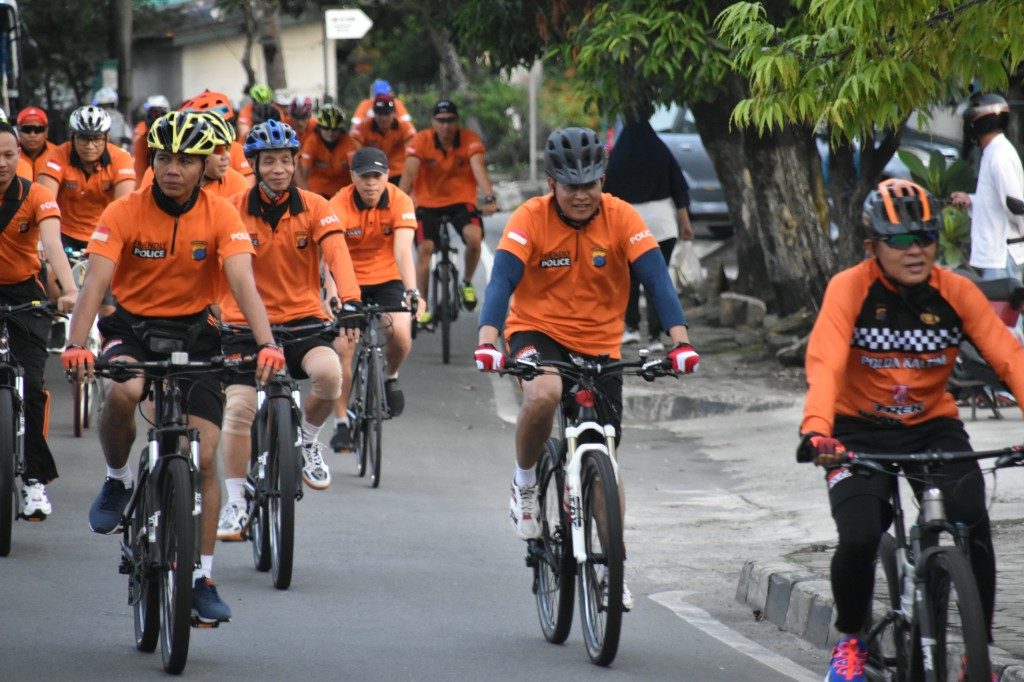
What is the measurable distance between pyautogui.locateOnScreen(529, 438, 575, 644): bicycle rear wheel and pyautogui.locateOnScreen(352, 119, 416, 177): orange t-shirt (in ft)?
35.0

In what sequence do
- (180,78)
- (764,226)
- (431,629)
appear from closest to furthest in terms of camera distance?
(431,629), (764,226), (180,78)

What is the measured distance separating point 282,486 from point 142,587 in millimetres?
1304

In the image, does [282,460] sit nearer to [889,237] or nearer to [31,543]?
[31,543]

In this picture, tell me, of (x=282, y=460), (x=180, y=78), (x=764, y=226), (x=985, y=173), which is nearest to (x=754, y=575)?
(x=282, y=460)

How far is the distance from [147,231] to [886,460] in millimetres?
3344

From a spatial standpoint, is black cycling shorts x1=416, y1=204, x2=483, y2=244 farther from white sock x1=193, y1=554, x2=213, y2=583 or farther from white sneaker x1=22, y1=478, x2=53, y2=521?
white sock x1=193, y1=554, x2=213, y2=583

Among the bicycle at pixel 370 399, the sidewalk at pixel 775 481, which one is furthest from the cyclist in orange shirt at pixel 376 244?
the sidewalk at pixel 775 481

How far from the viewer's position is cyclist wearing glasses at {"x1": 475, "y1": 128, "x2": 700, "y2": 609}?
7.47 m

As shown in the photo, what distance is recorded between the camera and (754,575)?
27.4 feet

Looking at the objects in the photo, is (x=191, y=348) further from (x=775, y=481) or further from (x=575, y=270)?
(x=775, y=481)

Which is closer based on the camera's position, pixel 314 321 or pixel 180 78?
pixel 314 321

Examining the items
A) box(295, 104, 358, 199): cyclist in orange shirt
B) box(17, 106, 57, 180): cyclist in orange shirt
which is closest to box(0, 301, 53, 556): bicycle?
box(17, 106, 57, 180): cyclist in orange shirt

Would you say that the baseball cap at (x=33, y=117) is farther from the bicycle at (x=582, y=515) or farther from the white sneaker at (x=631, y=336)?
the bicycle at (x=582, y=515)

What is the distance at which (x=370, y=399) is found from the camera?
37.7 ft
